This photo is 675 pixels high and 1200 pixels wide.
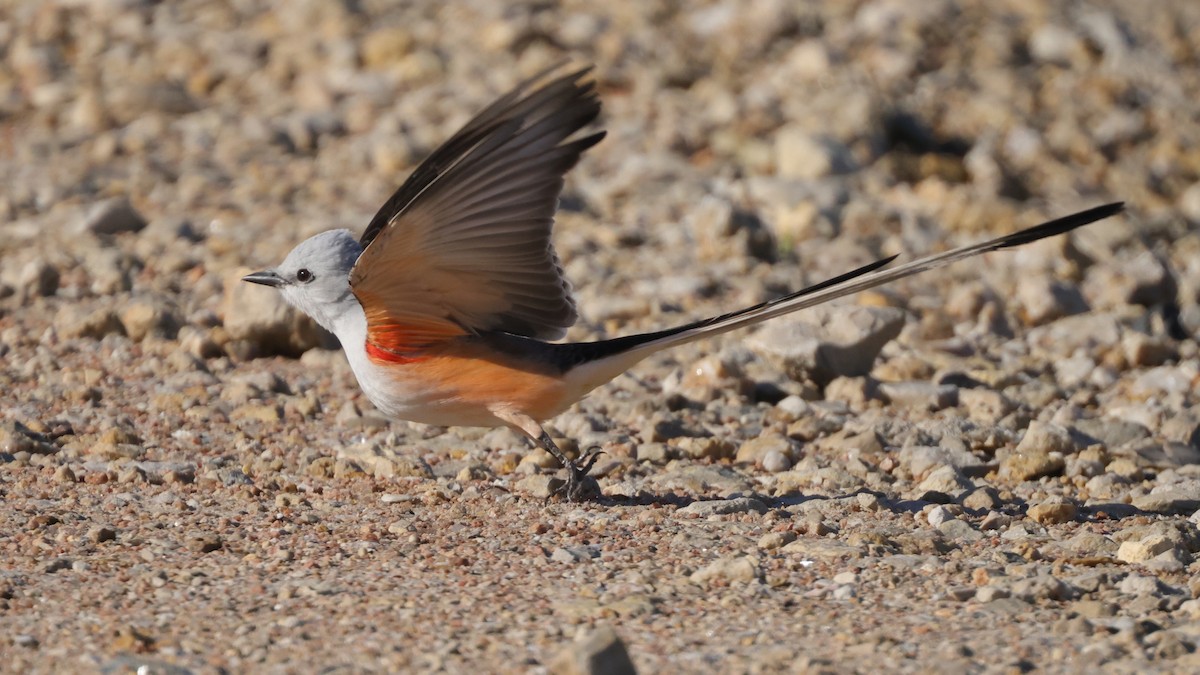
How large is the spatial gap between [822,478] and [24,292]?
13.7 ft

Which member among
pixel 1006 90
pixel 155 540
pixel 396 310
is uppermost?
pixel 1006 90

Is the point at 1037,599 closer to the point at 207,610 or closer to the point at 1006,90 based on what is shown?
the point at 207,610

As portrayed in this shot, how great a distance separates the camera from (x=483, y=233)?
5.68 metres

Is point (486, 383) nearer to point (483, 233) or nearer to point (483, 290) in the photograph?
point (483, 290)

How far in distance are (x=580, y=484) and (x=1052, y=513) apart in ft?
5.37

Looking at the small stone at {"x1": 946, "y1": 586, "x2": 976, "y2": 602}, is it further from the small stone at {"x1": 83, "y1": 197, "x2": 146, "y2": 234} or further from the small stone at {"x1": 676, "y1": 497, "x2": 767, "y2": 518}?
the small stone at {"x1": 83, "y1": 197, "x2": 146, "y2": 234}

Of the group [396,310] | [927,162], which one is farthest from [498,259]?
[927,162]

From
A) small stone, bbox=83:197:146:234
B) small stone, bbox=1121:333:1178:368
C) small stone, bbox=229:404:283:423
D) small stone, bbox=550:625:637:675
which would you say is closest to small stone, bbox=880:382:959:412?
small stone, bbox=1121:333:1178:368

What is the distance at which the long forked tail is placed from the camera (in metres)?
4.92

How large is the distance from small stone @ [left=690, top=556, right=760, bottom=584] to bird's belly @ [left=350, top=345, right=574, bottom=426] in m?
1.15

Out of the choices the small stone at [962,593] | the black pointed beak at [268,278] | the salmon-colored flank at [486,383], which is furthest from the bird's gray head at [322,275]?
the small stone at [962,593]

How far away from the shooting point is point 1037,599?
188 inches

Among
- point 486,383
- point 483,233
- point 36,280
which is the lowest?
point 486,383

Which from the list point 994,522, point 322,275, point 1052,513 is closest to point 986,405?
point 1052,513
